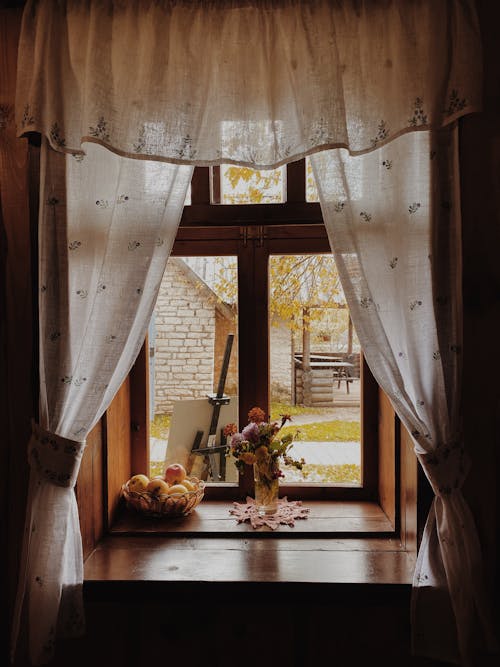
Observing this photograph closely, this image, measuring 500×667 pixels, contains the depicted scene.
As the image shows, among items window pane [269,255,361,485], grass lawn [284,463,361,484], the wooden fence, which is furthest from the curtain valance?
grass lawn [284,463,361,484]

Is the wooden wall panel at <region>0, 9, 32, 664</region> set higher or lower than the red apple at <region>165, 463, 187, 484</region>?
higher

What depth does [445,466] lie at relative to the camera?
53.9 inches

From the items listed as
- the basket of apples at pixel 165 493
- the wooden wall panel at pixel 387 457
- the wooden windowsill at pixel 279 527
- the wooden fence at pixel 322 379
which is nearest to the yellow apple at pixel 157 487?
the basket of apples at pixel 165 493

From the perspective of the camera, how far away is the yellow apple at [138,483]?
1776 millimetres

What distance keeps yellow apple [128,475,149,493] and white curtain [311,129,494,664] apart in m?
0.92

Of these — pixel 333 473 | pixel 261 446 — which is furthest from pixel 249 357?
pixel 333 473

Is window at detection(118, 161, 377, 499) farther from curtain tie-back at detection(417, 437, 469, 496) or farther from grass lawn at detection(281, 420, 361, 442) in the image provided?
curtain tie-back at detection(417, 437, 469, 496)

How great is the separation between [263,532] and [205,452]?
41cm

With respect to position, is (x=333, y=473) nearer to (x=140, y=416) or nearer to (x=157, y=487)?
(x=157, y=487)

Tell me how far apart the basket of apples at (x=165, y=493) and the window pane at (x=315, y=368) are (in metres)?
0.37

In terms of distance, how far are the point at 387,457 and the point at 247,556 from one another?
1.91ft

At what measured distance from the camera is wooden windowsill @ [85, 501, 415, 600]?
4.65ft

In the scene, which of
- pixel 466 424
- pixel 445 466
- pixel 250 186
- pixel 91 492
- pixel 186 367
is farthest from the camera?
pixel 186 367

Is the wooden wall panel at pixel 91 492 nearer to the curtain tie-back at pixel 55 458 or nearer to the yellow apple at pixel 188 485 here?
the curtain tie-back at pixel 55 458
